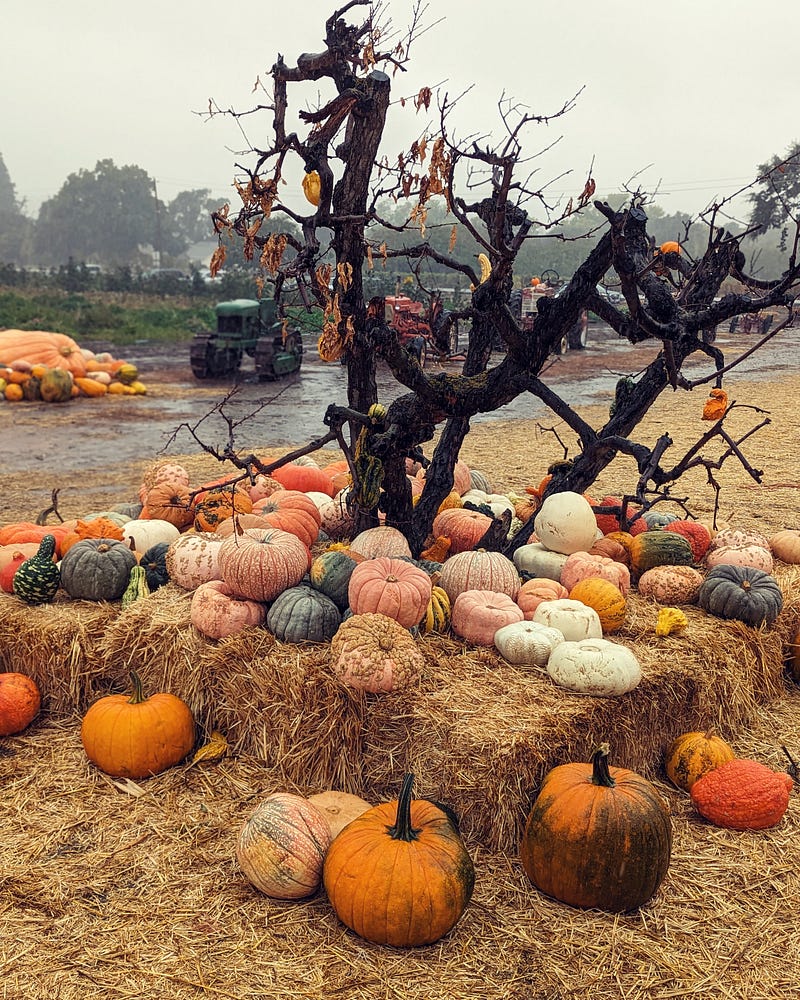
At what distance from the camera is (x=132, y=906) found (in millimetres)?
3021

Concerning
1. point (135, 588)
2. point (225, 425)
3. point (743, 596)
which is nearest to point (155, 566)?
point (135, 588)

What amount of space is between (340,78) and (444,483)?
2.44 meters

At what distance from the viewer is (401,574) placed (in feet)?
13.6

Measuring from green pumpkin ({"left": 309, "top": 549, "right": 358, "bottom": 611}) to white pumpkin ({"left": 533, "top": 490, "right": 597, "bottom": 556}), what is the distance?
1299mm

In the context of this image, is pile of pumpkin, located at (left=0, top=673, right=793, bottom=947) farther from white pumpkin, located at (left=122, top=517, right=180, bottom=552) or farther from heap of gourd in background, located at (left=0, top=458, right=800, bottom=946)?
white pumpkin, located at (left=122, top=517, right=180, bottom=552)

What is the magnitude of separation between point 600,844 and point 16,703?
2.96 m

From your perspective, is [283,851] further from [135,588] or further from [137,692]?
[135,588]

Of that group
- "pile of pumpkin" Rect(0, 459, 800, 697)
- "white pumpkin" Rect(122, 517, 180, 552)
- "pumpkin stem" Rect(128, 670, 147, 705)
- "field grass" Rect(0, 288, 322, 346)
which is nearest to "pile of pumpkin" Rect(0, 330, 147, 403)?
"field grass" Rect(0, 288, 322, 346)

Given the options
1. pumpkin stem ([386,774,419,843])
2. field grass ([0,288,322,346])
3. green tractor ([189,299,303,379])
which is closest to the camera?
pumpkin stem ([386,774,419,843])

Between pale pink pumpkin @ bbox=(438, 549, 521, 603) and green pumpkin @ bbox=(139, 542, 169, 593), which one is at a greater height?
pale pink pumpkin @ bbox=(438, 549, 521, 603)

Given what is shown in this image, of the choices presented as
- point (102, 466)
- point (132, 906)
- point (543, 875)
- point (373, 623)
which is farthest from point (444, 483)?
point (102, 466)

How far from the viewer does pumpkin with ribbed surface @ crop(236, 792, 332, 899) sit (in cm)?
302

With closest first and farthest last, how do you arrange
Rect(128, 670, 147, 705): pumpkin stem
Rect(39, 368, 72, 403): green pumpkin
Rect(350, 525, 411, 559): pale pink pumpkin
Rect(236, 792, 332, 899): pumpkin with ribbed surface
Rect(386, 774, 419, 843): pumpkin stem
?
Rect(386, 774, 419, 843): pumpkin stem < Rect(236, 792, 332, 899): pumpkin with ribbed surface < Rect(128, 670, 147, 705): pumpkin stem < Rect(350, 525, 411, 559): pale pink pumpkin < Rect(39, 368, 72, 403): green pumpkin

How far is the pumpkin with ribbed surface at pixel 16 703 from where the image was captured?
4.20 meters
